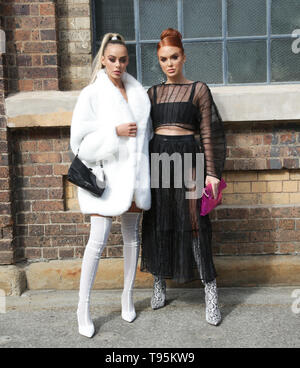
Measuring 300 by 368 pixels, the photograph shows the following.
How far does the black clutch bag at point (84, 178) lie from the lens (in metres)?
2.64

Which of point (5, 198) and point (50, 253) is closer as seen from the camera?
point (5, 198)

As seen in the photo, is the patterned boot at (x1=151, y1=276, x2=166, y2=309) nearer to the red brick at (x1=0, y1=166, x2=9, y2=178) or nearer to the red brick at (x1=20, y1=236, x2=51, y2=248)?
the red brick at (x1=20, y1=236, x2=51, y2=248)

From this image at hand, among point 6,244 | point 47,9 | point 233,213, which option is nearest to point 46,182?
point 6,244

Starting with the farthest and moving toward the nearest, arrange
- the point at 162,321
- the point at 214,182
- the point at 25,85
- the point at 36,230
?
the point at 36,230 < the point at 25,85 < the point at 162,321 < the point at 214,182

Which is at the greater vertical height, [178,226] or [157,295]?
[178,226]

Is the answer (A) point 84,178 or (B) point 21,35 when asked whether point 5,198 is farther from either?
(B) point 21,35

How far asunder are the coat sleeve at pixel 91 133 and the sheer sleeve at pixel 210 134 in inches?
25.6

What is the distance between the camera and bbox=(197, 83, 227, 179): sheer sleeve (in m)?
2.86

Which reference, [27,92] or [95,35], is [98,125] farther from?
[95,35]

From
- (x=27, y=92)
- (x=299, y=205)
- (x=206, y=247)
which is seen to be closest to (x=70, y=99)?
(x=27, y=92)

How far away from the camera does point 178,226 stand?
9.70 ft

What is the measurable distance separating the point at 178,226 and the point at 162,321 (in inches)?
28.4

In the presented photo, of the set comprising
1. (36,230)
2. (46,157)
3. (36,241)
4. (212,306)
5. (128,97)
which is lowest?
(212,306)

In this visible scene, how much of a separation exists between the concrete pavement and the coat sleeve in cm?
125
